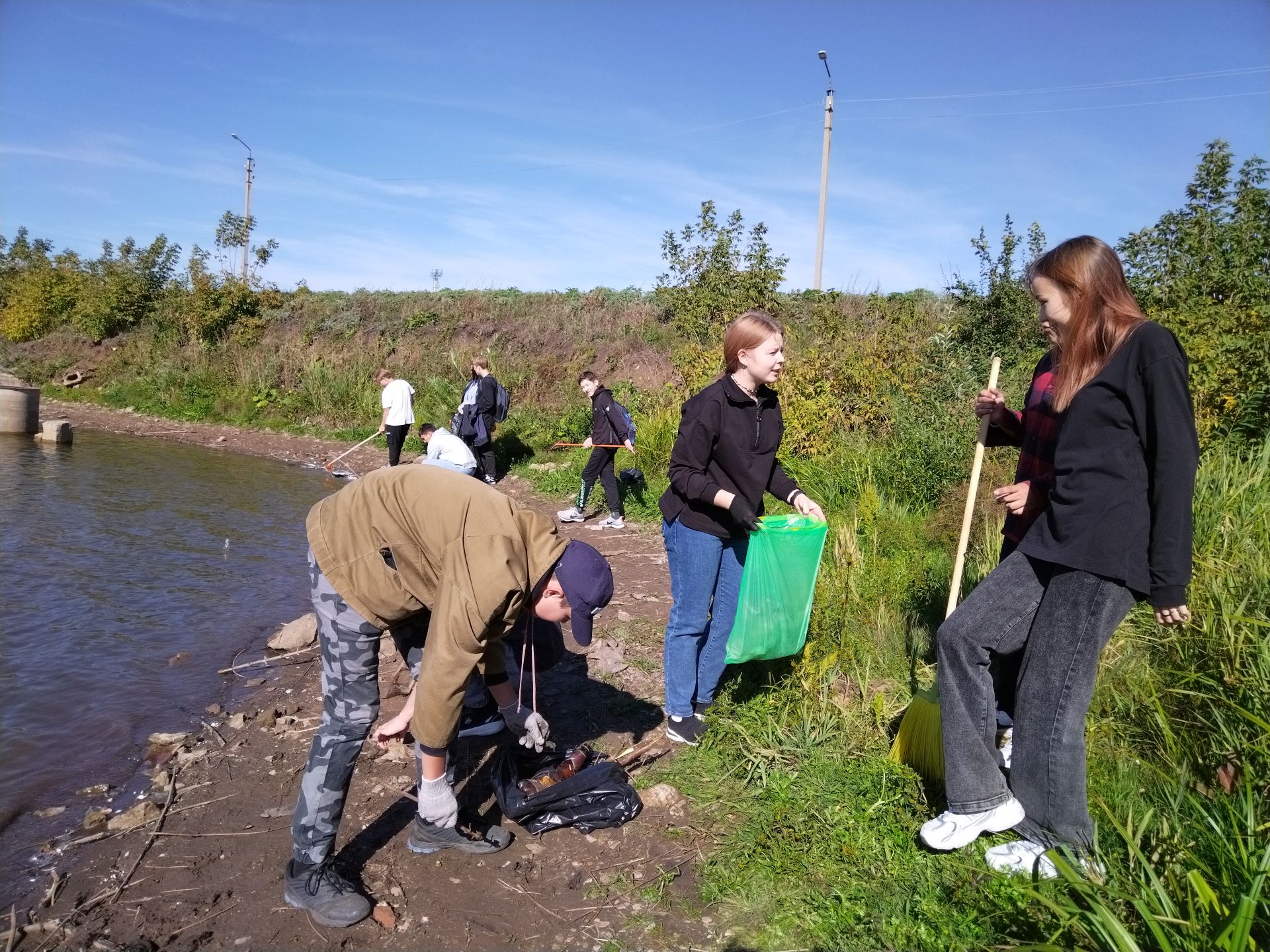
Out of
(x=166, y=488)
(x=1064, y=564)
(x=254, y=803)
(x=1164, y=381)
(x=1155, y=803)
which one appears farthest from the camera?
(x=166, y=488)

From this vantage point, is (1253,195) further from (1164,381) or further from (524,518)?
(524,518)

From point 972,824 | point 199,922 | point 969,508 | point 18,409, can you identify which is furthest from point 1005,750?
point 18,409

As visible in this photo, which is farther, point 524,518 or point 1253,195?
point 1253,195

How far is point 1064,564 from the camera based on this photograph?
8.18 feet

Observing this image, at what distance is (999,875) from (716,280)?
12274 millimetres

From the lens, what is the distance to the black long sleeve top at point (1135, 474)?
2.36 metres

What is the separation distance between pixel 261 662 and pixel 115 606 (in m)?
1.88

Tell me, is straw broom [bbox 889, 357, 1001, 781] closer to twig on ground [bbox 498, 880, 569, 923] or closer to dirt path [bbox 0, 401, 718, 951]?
dirt path [bbox 0, 401, 718, 951]

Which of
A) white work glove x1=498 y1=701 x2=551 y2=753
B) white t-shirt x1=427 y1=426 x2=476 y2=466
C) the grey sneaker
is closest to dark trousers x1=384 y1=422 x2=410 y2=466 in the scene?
white t-shirt x1=427 y1=426 x2=476 y2=466

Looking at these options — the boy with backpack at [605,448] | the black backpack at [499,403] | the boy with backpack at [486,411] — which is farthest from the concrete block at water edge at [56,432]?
the boy with backpack at [605,448]

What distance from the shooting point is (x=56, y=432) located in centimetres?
1466

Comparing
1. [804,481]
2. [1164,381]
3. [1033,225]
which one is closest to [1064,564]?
[1164,381]

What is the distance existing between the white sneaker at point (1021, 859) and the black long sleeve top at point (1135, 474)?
2.80 feet

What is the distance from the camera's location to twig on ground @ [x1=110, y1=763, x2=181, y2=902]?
3076 mm
